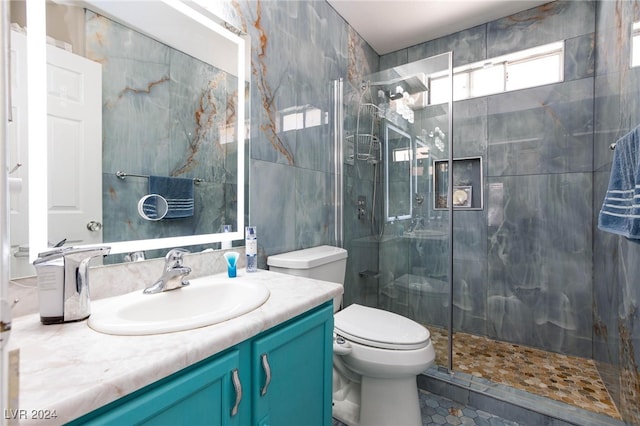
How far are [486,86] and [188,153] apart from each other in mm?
2343

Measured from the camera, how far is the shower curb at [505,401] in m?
1.48

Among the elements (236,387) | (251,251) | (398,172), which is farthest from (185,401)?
(398,172)

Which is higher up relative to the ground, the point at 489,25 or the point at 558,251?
the point at 489,25

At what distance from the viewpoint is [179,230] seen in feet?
4.00

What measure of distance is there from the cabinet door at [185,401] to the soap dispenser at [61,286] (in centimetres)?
36

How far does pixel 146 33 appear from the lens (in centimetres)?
110

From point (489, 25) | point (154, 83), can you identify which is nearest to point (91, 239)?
point (154, 83)

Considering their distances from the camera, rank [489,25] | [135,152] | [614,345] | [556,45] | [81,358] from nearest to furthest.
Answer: [81,358], [135,152], [614,345], [556,45], [489,25]

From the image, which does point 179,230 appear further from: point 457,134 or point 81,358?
point 457,134

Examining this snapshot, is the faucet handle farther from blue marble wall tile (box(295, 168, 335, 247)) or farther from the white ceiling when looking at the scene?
the white ceiling

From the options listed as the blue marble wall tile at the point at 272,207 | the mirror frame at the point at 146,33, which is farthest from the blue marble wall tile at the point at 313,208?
the mirror frame at the point at 146,33

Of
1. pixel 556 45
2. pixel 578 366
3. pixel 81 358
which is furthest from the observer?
pixel 556 45

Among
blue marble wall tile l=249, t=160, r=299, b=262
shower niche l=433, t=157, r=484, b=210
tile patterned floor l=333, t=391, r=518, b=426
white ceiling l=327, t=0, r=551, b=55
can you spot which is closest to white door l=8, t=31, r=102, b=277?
blue marble wall tile l=249, t=160, r=299, b=262

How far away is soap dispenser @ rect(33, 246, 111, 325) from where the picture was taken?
739mm
